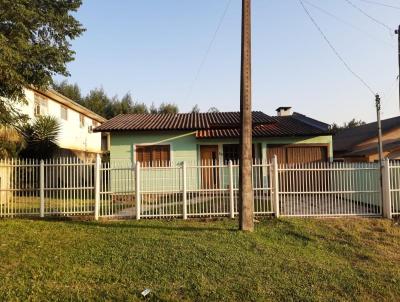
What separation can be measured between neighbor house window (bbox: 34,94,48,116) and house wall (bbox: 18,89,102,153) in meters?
0.25

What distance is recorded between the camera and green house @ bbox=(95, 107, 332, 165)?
17.5 meters

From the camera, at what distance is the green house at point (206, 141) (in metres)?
17.5

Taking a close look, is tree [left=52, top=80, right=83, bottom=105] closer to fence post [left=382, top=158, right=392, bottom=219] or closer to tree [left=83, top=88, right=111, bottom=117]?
tree [left=83, top=88, right=111, bottom=117]

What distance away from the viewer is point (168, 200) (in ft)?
39.8

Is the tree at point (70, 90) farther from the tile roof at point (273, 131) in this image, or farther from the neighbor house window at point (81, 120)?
the tile roof at point (273, 131)

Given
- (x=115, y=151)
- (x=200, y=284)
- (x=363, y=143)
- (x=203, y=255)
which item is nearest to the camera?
(x=200, y=284)

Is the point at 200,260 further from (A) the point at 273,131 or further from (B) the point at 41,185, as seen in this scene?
(A) the point at 273,131

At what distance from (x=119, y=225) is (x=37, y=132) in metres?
9.81

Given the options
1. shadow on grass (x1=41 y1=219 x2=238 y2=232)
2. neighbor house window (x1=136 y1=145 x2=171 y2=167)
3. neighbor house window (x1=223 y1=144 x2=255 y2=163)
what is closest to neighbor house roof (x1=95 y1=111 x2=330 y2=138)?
neighbor house window (x1=223 y1=144 x2=255 y2=163)

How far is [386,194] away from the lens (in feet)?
36.6

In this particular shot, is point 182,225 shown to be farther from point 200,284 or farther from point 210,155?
point 210,155

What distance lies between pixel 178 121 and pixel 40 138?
6.37m

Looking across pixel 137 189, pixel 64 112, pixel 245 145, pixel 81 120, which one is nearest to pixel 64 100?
pixel 64 112

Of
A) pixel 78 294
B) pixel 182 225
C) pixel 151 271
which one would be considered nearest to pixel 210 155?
pixel 182 225
